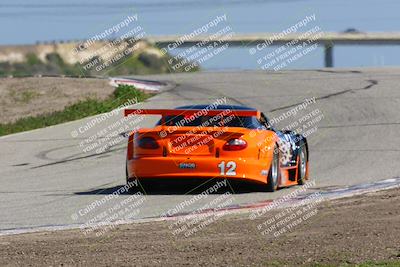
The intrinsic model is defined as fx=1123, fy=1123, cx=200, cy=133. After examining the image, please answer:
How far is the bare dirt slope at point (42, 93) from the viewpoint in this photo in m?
30.0

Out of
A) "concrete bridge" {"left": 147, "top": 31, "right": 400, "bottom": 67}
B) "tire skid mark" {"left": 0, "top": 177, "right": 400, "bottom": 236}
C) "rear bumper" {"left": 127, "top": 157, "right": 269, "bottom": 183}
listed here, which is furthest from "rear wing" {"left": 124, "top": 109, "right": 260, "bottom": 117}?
"concrete bridge" {"left": 147, "top": 31, "right": 400, "bottom": 67}

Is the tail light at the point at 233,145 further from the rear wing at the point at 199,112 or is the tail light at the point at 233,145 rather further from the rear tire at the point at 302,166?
the rear tire at the point at 302,166

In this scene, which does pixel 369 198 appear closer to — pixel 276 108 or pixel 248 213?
pixel 248 213

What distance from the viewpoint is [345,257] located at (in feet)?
28.1

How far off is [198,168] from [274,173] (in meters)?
1.08

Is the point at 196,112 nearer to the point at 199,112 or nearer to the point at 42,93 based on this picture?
the point at 199,112

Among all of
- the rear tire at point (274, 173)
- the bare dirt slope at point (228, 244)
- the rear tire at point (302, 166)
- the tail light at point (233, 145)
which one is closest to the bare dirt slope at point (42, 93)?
the rear tire at point (302, 166)

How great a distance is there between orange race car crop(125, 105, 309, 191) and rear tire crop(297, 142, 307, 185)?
1.23 m

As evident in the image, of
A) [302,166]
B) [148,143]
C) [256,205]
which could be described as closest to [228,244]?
[256,205]

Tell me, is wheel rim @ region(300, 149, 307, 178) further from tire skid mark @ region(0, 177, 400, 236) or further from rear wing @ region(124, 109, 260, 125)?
rear wing @ region(124, 109, 260, 125)

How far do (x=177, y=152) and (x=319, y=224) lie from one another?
3734 millimetres

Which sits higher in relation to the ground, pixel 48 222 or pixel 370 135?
pixel 48 222

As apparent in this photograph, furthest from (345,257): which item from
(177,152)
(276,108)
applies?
(276,108)

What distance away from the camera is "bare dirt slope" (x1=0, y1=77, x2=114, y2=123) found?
2995 cm
